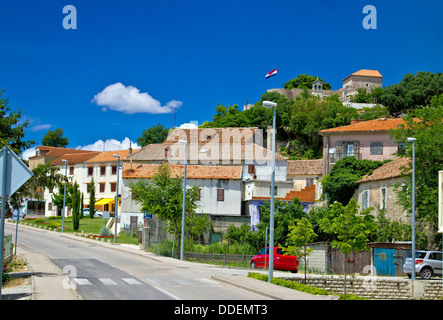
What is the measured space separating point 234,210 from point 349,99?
8784 centimetres

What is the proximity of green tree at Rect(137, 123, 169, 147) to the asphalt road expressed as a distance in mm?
57341

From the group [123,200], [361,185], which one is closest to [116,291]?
[361,185]

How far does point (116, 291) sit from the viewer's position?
18.2m

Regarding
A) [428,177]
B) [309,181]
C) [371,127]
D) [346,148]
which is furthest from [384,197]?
[309,181]

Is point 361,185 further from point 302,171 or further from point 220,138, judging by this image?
point 220,138

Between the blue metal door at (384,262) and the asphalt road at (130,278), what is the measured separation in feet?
40.4

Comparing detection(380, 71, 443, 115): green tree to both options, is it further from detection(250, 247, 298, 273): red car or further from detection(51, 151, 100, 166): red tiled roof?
detection(250, 247, 298, 273): red car

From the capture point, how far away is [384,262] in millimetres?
33156

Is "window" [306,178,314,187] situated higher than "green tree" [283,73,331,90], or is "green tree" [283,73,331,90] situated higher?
"green tree" [283,73,331,90]

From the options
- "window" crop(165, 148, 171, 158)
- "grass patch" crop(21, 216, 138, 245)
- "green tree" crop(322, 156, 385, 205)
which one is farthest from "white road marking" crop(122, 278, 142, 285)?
"window" crop(165, 148, 171, 158)

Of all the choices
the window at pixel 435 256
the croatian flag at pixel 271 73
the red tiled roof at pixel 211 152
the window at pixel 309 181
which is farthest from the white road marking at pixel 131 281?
the croatian flag at pixel 271 73

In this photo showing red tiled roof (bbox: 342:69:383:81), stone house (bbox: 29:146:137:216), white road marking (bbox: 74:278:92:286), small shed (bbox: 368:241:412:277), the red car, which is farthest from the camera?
red tiled roof (bbox: 342:69:383:81)

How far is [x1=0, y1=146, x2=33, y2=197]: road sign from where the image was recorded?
1059 centimetres

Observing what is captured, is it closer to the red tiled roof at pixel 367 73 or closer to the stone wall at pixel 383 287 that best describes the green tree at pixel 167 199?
the stone wall at pixel 383 287
